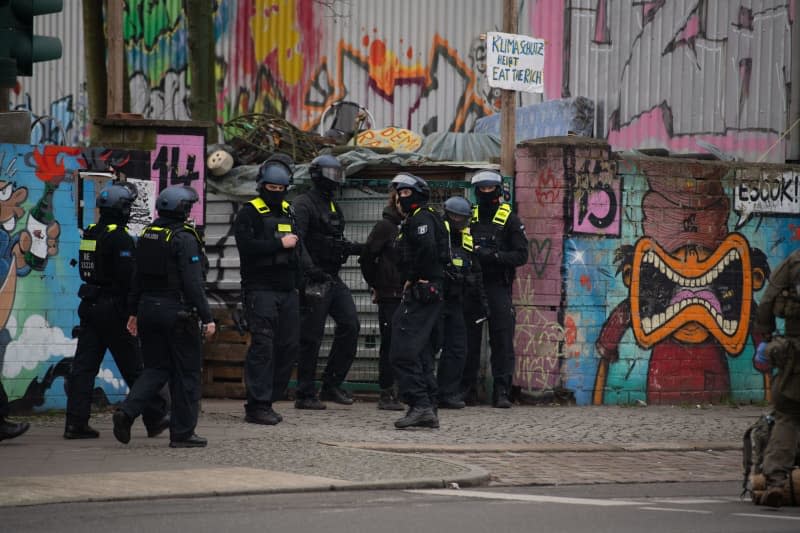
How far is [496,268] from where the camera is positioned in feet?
45.0

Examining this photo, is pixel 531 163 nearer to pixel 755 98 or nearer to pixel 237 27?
pixel 755 98

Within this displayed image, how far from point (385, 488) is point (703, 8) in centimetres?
1417

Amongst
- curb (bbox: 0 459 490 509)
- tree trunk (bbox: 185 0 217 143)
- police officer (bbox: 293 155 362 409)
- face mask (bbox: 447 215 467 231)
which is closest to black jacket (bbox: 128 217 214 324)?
curb (bbox: 0 459 490 509)

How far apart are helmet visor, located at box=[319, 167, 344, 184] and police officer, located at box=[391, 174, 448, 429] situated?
110cm

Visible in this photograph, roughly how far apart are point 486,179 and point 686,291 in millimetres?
2848

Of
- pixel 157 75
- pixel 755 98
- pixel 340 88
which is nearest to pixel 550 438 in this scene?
pixel 755 98

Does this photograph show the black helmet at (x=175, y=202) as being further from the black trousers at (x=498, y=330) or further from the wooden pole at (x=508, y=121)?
the wooden pole at (x=508, y=121)

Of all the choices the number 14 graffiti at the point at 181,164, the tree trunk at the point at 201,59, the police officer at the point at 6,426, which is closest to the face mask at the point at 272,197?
the number 14 graffiti at the point at 181,164

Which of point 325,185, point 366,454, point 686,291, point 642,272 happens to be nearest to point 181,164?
point 325,185

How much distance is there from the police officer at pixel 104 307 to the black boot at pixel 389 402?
2.80 metres

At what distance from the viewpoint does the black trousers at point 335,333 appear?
1295cm

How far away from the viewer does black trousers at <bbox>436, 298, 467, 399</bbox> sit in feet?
43.3

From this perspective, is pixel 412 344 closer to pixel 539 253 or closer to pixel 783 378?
pixel 539 253

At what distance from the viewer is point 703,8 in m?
21.1
